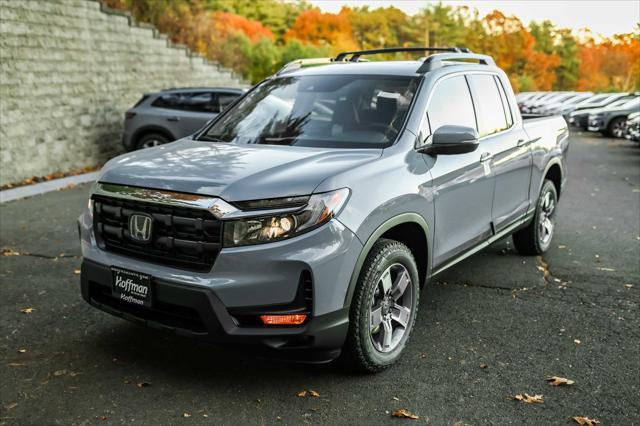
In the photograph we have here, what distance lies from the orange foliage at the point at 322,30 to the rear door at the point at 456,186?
57439 mm

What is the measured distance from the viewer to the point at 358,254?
3619mm

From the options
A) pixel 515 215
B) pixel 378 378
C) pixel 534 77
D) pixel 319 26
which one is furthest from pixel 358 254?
pixel 534 77

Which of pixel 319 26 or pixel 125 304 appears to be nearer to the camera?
pixel 125 304

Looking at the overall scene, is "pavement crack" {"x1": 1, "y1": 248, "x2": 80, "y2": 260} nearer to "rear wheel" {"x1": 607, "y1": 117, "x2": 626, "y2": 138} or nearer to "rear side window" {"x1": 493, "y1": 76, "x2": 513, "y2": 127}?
"rear side window" {"x1": 493, "y1": 76, "x2": 513, "y2": 127}

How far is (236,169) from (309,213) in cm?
56

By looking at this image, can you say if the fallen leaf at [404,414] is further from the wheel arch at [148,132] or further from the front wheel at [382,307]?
the wheel arch at [148,132]

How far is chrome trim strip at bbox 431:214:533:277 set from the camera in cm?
470

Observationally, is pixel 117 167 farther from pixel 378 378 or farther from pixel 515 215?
pixel 515 215

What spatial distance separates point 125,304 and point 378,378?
1.57 metres

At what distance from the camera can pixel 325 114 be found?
4.69m

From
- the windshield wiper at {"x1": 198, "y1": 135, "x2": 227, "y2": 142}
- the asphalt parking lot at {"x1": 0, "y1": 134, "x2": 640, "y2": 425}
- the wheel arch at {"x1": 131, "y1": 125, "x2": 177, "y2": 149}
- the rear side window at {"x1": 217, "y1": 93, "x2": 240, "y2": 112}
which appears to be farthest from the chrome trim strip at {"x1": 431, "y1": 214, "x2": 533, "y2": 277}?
the wheel arch at {"x1": 131, "y1": 125, "x2": 177, "y2": 149}

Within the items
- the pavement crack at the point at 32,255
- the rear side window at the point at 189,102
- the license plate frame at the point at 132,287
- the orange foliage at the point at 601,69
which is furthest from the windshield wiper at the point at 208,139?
the orange foliage at the point at 601,69

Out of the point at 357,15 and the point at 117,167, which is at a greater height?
the point at 357,15

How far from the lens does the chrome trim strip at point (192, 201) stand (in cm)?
340
